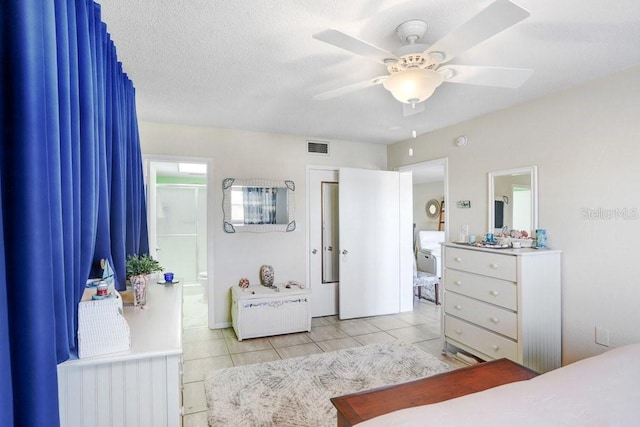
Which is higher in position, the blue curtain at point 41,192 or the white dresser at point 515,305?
the blue curtain at point 41,192

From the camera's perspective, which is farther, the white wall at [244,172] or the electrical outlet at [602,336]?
the white wall at [244,172]

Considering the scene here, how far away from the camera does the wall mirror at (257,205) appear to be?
4059 millimetres

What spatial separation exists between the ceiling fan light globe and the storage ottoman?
2694 mm

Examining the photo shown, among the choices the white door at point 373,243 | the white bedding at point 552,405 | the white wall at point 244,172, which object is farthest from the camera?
the white door at point 373,243

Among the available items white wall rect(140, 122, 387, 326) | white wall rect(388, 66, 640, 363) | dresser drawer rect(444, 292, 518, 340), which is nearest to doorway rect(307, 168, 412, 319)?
white wall rect(140, 122, 387, 326)

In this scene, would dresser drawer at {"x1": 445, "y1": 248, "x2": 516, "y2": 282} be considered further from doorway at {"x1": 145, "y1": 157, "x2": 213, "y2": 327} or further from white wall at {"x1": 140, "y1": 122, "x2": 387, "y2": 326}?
doorway at {"x1": 145, "y1": 157, "x2": 213, "y2": 327}

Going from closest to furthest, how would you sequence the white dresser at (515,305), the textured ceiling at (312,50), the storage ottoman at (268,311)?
the textured ceiling at (312,50) < the white dresser at (515,305) < the storage ottoman at (268,311)

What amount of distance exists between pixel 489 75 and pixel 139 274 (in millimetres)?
2388

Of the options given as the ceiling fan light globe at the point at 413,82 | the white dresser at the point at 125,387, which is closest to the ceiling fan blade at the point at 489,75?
the ceiling fan light globe at the point at 413,82

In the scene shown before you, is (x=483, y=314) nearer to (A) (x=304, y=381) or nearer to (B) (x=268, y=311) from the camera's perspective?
(A) (x=304, y=381)

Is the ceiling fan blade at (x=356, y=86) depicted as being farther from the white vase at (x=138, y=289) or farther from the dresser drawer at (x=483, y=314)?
the dresser drawer at (x=483, y=314)

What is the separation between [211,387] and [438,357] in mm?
2105

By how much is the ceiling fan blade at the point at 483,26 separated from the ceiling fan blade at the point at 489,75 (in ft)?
0.72

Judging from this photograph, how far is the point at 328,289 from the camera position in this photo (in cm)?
463
